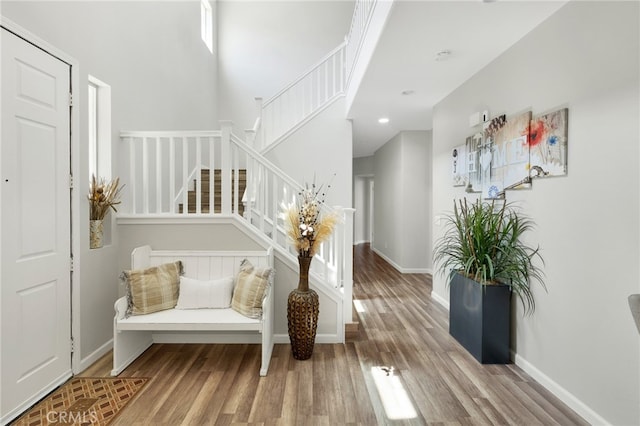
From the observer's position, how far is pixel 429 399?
7.45ft

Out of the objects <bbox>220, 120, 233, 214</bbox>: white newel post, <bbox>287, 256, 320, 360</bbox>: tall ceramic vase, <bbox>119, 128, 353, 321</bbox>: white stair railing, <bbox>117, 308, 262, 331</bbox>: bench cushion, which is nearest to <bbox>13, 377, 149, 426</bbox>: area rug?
<bbox>117, 308, 262, 331</bbox>: bench cushion

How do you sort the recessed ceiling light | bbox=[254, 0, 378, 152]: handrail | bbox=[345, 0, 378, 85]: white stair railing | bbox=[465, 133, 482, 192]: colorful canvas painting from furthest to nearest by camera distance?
bbox=[254, 0, 378, 152]: handrail → bbox=[465, 133, 482, 192]: colorful canvas painting → bbox=[345, 0, 378, 85]: white stair railing → the recessed ceiling light

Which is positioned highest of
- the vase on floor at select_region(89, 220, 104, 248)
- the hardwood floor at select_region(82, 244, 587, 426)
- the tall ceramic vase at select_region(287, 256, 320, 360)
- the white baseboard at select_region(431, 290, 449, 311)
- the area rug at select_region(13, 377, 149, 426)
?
the vase on floor at select_region(89, 220, 104, 248)

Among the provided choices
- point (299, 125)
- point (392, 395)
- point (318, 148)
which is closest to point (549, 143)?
point (392, 395)

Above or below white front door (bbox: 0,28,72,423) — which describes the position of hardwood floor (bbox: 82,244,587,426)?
below

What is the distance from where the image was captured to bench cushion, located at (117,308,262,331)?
8.47 feet

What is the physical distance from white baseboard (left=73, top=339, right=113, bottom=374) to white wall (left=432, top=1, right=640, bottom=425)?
11.9 feet

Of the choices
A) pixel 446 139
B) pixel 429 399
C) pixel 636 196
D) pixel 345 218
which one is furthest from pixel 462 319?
pixel 446 139

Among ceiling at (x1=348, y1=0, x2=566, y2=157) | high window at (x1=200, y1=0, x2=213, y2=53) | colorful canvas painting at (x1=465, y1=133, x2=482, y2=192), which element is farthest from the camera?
high window at (x1=200, y1=0, x2=213, y2=53)

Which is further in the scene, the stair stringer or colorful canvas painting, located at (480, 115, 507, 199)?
the stair stringer

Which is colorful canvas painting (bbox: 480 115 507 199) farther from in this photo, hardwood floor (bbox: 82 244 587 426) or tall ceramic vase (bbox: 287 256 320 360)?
tall ceramic vase (bbox: 287 256 320 360)

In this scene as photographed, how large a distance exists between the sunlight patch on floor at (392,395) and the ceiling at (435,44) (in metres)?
2.68

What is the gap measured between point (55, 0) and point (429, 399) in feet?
13.1

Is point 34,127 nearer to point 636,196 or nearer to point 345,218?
point 345,218
